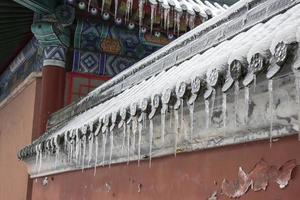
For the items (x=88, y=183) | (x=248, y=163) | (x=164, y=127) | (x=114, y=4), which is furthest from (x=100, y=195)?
(x=114, y=4)

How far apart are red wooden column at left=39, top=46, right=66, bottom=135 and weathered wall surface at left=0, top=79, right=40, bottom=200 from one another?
0.84ft

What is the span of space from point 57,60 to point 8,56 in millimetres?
1903

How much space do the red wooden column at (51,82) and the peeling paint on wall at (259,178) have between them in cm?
375

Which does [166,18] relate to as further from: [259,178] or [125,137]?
[259,178]

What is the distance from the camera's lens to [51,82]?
5695 mm

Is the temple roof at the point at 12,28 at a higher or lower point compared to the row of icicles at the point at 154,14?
higher

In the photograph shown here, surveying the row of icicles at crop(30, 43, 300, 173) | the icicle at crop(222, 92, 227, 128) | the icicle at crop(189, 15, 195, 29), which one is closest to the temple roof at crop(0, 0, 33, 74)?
the icicle at crop(189, 15, 195, 29)

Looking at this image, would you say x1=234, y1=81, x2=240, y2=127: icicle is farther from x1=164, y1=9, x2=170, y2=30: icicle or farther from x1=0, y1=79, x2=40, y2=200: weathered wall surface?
x1=0, y1=79, x2=40, y2=200: weathered wall surface

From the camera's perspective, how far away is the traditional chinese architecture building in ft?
6.31

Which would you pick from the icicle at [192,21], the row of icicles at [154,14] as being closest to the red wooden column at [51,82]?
the row of icicles at [154,14]

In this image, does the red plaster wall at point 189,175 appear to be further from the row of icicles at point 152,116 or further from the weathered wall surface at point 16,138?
the weathered wall surface at point 16,138

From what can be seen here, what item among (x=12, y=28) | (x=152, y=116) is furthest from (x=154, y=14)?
(x=152, y=116)

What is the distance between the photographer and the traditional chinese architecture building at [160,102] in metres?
1.92

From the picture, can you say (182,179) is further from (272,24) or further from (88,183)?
(88,183)
